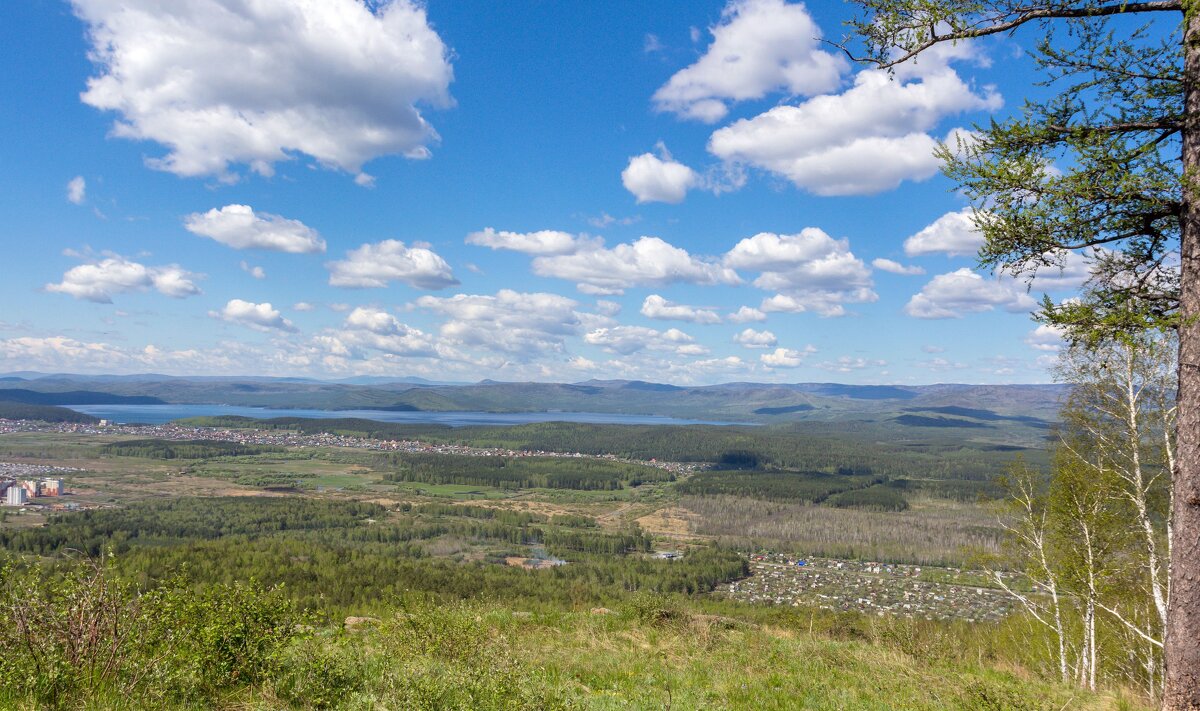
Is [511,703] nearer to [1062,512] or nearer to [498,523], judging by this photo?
[1062,512]

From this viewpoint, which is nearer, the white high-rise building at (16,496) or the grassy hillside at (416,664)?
the grassy hillside at (416,664)

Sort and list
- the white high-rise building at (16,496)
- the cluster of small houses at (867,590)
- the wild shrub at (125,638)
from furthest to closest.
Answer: the white high-rise building at (16,496)
the cluster of small houses at (867,590)
the wild shrub at (125,638)

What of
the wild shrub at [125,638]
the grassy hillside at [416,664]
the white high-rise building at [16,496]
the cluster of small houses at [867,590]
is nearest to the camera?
the wild shrub at [125,638]

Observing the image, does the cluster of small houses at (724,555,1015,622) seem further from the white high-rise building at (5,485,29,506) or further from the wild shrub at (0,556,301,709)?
the white high-rise building at (5,485,29,506)

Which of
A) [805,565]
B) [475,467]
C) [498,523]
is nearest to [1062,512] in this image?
[805,565]

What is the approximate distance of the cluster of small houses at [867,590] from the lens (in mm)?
64188

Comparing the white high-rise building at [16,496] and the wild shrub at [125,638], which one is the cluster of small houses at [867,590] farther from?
the white high-rise building at [16,496]

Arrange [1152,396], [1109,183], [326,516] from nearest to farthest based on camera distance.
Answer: [1109,183] < [1152,396] < [326,516]

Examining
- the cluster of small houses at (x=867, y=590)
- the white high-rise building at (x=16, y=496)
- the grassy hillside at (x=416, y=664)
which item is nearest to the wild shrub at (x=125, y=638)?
the grassy hillside at (x=416, y=664)

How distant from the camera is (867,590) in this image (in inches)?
2958

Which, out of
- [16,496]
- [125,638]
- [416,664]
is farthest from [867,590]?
[16,496]

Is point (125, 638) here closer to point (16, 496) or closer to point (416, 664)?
point (416, 664)

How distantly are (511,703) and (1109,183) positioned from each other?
30.8 ft

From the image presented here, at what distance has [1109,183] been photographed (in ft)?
22.0
